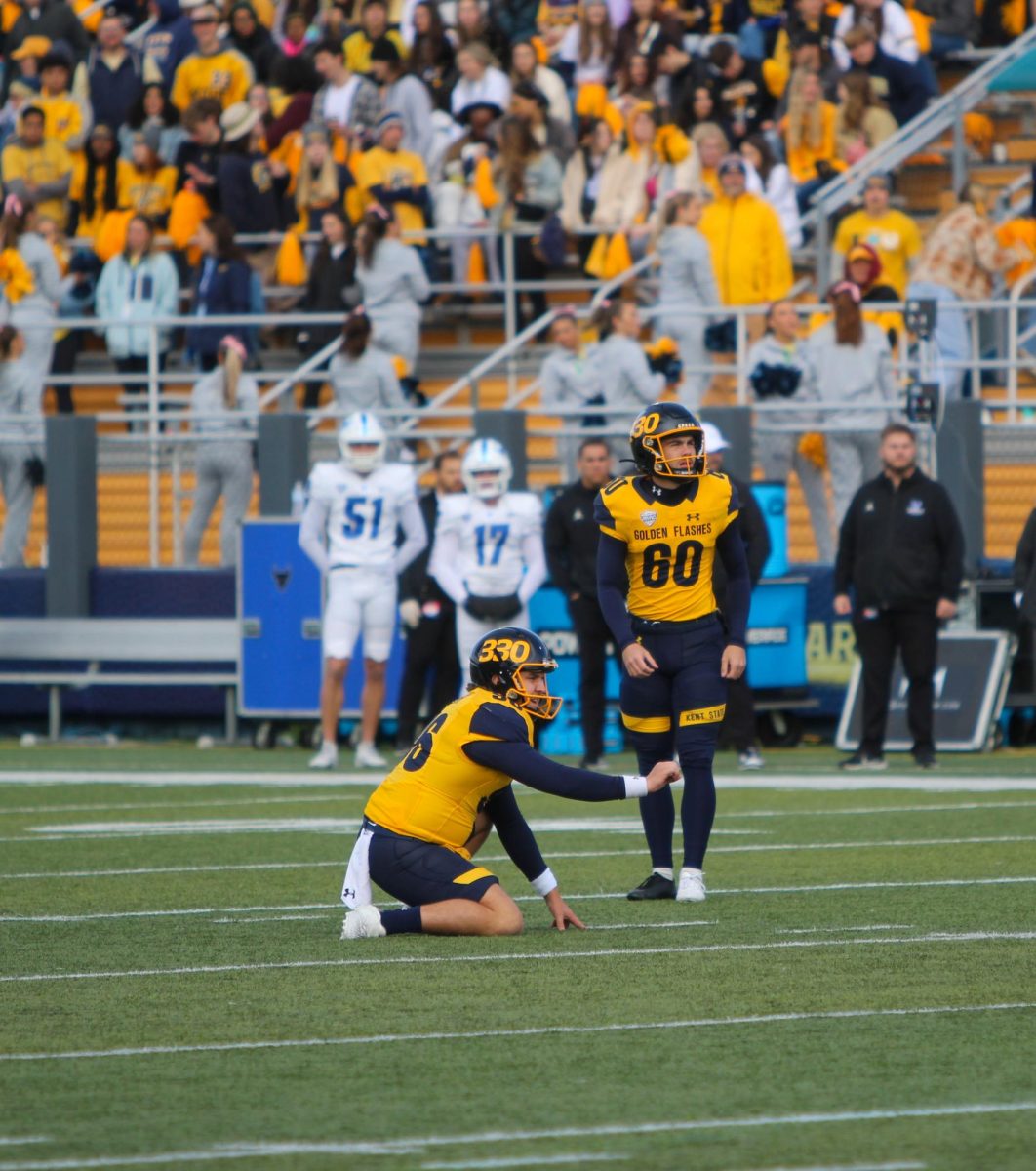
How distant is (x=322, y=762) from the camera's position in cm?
1609

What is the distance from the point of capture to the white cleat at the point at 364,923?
8375mm

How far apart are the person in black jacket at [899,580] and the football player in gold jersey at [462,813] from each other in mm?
7077

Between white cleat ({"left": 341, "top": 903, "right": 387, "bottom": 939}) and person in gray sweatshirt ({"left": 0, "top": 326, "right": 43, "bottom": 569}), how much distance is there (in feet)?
38.5

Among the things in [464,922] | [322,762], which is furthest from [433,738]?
[322,762]

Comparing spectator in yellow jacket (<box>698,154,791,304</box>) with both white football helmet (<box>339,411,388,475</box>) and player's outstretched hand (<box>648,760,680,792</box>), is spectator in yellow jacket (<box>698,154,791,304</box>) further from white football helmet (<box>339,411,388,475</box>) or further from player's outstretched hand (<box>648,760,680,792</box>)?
player's outstretched hand (<box>648,760,680,792</box>)

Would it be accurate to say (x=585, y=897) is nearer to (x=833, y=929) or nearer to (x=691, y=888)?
(x=691, y=888)

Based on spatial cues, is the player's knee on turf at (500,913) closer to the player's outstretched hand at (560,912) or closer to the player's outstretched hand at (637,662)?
the player's outstretched hand at (560,912)

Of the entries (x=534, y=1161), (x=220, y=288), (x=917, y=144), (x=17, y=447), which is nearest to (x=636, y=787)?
(x=534, y=1161)

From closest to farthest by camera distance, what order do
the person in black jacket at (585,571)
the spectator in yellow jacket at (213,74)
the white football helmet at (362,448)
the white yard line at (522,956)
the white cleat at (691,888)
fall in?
the white yard line at (522,956)
the white cleat at (691,888)
the person in black jacket at (585,571)
the white football helmet at (362,448)
the spectator in yellow jacket at (213,74)

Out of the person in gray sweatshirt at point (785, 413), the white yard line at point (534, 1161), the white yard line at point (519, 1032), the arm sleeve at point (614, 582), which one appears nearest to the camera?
the white yard line at point (534, 1161)

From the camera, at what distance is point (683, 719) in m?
9.43

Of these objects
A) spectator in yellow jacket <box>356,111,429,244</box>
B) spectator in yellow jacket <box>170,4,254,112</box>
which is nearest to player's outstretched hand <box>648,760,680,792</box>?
spectator in yellow jacket <box>356,111,429,244</box>

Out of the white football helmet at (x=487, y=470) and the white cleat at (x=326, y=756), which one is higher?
the white football helmet at (x=487, y=470)

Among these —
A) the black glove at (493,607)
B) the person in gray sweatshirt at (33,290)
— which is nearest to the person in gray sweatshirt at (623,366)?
the black glove at (493,607)
